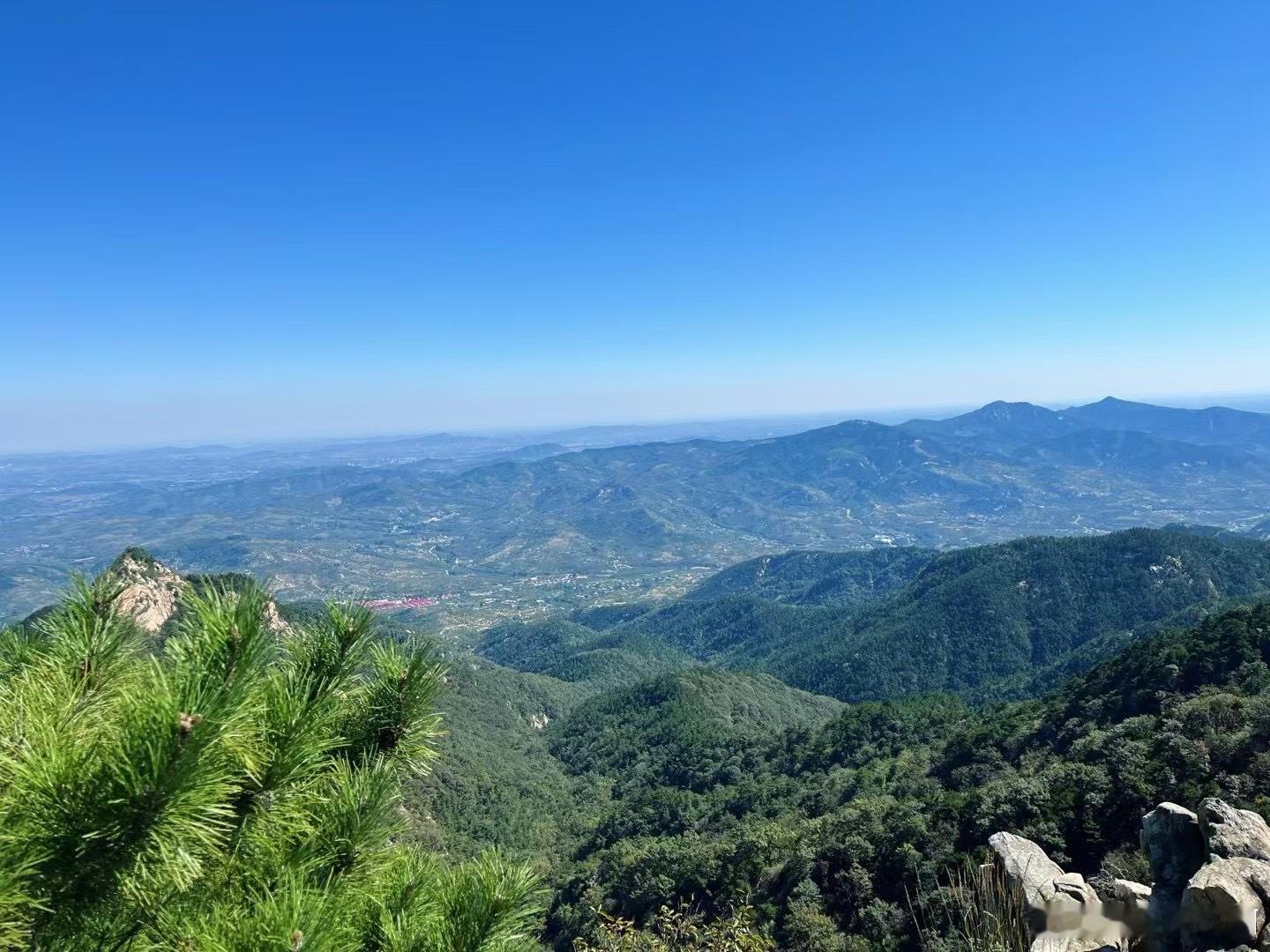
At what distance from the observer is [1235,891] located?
6609 millimetres

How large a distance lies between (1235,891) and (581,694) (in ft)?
502

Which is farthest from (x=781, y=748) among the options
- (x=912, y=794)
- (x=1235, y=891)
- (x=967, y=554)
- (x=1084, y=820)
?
(x=967, y=554)

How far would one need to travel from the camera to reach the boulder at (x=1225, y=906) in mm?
5777

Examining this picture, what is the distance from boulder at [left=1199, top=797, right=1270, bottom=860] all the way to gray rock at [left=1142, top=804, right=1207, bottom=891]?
219mm

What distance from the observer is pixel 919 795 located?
141 ft

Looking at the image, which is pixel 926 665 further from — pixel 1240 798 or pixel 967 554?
pixel 1240 798

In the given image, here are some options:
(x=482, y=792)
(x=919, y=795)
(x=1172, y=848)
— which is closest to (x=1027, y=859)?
(x=1172, y=848)

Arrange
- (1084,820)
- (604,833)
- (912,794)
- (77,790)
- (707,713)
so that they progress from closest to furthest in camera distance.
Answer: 1. (77,790)
2. (1084,820)
3. (912,794)
4. (604,833)
5. (707,713)

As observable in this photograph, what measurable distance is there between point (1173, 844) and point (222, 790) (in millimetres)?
13107

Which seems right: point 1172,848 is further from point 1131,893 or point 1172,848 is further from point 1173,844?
point 1131,893

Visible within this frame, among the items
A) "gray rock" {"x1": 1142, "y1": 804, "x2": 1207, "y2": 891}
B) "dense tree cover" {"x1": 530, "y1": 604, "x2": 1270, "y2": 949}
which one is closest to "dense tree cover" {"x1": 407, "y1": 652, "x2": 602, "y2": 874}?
"dense tree cover" {"x1": 530, "y1": 604, "x2": 1270, "y2": 949}

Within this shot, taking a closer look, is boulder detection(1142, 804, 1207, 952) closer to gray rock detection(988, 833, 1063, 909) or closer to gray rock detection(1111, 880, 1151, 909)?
gray rock detection(1111, 880, 1151, 909)

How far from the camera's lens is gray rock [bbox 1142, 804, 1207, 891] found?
9.25 metres

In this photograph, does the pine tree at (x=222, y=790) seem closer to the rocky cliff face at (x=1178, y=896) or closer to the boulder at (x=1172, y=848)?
the rocky cliff face at (x=1178, y=896)
